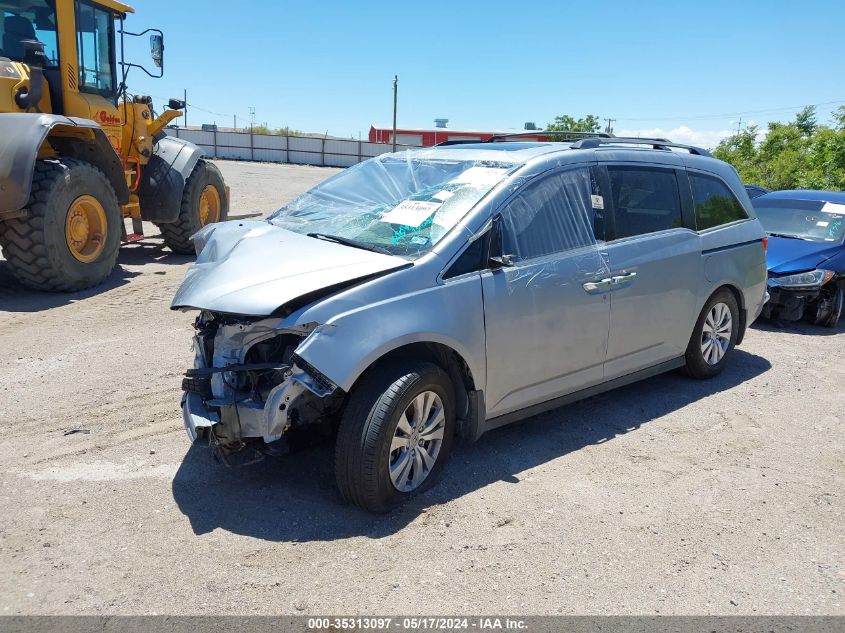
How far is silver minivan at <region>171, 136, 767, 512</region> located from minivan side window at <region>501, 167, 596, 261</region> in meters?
0.01

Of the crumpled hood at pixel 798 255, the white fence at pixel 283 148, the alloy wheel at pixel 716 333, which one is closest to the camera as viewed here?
the alloy wheel at pixel 716 333

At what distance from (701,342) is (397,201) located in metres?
2.88

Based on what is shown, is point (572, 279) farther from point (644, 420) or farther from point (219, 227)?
point (219, 227)

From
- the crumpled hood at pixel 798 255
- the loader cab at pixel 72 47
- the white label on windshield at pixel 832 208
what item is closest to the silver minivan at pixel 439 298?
the crumpled hood at pixel 798 255

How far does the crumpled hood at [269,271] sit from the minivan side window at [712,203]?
298 centimetres

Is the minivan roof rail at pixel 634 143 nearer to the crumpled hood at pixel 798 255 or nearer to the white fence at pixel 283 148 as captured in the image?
the crumpled hood at pixel 798 255

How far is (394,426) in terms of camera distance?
3.48 meters

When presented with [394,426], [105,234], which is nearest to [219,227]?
[394,426]

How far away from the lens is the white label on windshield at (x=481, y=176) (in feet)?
14.0

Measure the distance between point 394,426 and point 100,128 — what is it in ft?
23.0

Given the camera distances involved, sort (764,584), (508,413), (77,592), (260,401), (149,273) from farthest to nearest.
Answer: (149,273) < (508,413) < (260,401) < (764,584) < (77,592)

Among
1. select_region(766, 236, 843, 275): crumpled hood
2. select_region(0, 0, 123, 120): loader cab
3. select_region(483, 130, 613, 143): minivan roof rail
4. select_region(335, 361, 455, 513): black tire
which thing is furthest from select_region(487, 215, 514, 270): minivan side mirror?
select_region(0, 0, 123, 120): loader cab

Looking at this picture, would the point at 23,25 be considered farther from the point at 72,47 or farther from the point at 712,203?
the point at 712,203

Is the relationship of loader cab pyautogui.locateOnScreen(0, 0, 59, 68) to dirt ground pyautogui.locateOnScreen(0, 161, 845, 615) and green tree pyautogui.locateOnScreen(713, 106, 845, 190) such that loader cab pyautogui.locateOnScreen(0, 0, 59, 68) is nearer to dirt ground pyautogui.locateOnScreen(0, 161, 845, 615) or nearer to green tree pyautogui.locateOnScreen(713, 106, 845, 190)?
dirt ground pyautogui.locateOnScreen(0, 161, 845, 615)
